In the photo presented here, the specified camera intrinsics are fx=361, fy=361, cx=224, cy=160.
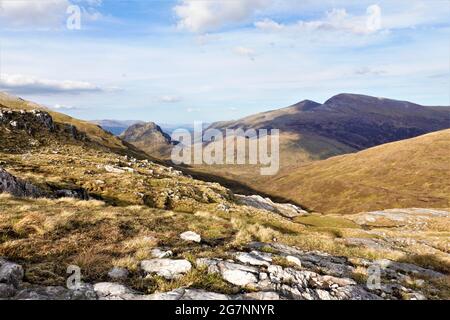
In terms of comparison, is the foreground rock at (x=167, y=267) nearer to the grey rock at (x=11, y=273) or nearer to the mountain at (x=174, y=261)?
the mountain at (x=174, y=261)

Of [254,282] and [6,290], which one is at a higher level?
[6,290]

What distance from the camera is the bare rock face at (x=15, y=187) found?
1067 inches

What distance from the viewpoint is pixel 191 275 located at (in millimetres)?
11688

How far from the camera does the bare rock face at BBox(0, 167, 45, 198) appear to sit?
2709 centimetres

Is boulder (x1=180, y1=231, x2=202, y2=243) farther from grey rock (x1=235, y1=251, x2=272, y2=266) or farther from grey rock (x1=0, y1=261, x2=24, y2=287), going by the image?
grey rock (x1=0, y1=261, x2=24, y2=287)

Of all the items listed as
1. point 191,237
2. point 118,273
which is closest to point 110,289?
point 118,273

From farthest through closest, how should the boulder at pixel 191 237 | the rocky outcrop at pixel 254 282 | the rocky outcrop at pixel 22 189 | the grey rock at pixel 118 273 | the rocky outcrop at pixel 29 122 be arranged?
1. the rocky outcrop at pixel 29 122
2. the rocky outcrop at pixel 22 189
3. the boulder at pixel 191 237
4. the grey rock at pixel 118 273
5. the rocky outcrop at pixel 254 282

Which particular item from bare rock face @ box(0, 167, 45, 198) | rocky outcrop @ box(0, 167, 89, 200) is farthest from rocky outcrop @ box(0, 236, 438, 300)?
rocky outcrop @ box(0, 167, 89, 200)

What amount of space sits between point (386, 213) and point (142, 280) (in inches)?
4429

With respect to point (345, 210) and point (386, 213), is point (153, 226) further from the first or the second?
point (345, 210)

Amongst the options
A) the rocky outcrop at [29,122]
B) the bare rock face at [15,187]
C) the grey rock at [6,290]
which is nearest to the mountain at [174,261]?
the grey rock at [6,290]

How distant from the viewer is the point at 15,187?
1112 inches

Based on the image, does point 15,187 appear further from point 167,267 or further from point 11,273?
point 167,267
